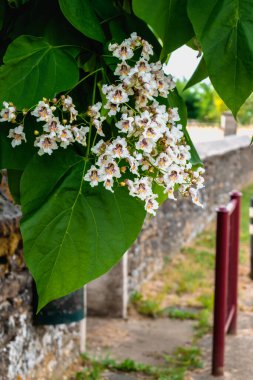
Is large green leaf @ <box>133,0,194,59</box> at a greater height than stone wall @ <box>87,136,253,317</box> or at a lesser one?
greater

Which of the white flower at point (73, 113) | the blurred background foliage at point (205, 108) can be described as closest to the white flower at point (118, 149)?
the white flower at point (73, 113)

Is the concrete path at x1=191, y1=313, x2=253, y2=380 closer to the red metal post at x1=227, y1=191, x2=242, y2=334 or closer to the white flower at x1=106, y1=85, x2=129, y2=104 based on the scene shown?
the red metal post at x1=227, y1=191, x2=242, y2=334

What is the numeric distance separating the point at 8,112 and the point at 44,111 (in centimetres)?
9

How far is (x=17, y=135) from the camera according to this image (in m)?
1.60

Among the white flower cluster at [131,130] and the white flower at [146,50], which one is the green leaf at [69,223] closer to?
the white flower cluster at [131,130]

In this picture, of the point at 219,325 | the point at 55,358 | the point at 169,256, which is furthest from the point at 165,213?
the point at 55,358

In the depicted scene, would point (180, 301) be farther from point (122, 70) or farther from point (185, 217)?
point (122, 70)

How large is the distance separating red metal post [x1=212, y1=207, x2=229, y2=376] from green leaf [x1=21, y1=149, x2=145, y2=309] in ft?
10.4

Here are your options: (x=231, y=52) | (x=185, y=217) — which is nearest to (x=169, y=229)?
(x=185, y=217)

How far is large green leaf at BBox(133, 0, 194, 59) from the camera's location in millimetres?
1458

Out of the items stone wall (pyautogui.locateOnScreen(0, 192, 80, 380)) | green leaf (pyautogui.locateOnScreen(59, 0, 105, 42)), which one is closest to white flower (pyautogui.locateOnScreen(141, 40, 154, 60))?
green leaf (pyautogui.locateOnScreen(59, 0, 105, 42))

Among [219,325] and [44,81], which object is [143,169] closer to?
[44,81]

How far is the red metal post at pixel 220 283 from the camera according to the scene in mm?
4695

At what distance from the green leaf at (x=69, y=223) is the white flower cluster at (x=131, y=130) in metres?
0.05
